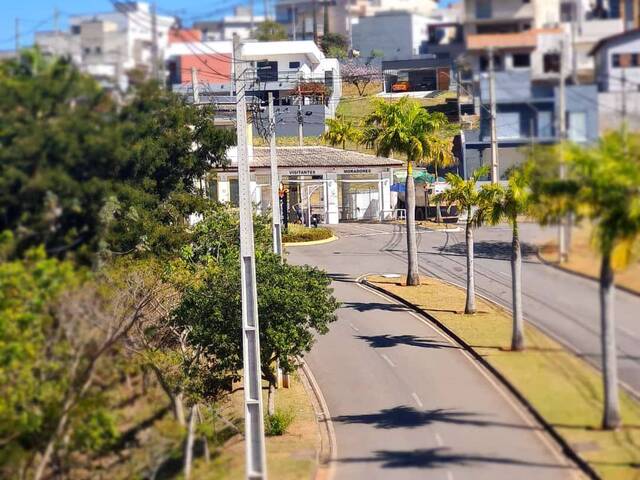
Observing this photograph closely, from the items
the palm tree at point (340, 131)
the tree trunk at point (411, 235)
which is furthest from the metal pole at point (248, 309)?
the tree trunk at point (411, 235)

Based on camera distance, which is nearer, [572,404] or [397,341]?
[572,404]

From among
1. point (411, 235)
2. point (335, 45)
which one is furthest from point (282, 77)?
point (411, 235)

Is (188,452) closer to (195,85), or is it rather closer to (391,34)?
(195,85)

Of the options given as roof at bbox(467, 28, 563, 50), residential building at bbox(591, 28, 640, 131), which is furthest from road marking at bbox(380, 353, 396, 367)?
residential building at bbox(591, 28, 640, 131)

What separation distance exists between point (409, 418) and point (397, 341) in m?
7.04

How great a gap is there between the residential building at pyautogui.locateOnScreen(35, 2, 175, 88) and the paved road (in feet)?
24.5

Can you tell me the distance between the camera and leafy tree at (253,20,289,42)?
3034 centimetres

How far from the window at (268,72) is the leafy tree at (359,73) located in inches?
71.5

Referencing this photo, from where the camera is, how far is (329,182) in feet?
141

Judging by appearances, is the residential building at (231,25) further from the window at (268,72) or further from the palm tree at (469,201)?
the palm tree at (469,201)

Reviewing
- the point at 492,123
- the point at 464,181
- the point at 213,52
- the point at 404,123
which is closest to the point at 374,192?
the point at 404,123

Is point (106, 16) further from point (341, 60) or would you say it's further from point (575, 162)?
point (341, 60)

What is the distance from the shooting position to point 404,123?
105 ft

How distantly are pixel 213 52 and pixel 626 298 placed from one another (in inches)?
503
